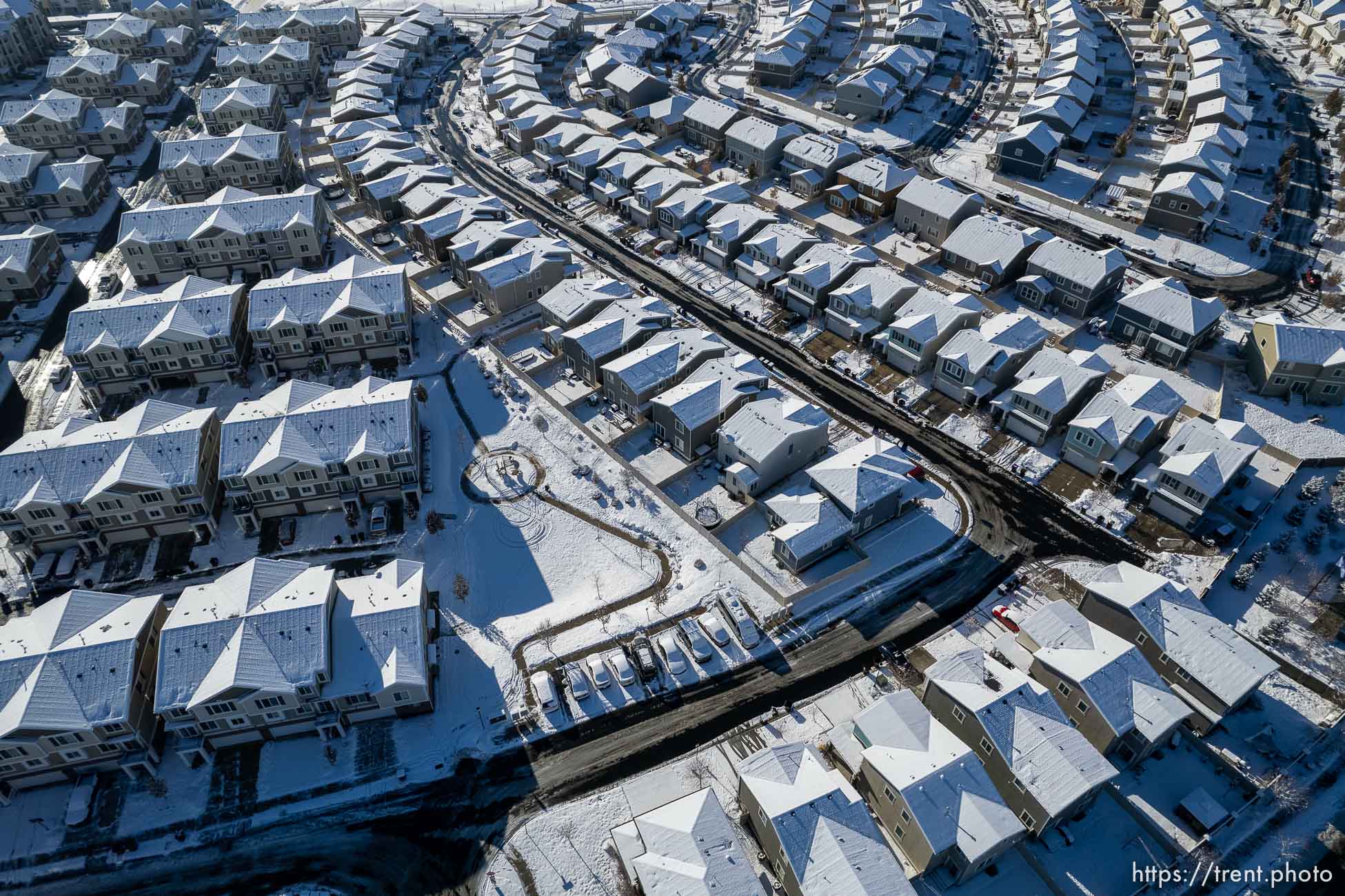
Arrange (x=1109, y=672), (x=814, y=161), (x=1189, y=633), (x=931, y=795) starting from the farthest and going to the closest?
1. (x=814, y=161)
2. (x=1189, y=633)
3. (x=1109, y=672)
4. (x=931, y=795)

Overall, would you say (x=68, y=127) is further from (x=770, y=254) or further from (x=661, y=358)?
(x=770, y=254)

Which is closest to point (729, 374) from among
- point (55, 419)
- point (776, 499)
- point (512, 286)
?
point (776, 499)

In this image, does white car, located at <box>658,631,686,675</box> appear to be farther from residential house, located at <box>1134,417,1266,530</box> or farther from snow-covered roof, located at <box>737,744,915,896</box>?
residential house, located at <box>1134,417,1266,530</box>

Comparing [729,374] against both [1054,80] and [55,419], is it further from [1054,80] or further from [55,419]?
[1054,80]

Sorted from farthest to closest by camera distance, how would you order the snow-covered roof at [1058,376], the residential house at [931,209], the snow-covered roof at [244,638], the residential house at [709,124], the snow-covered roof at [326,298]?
the residential house at [709,124], the residential house at [931,209], the snow-covered roof at [326,298], the snow-covered roof at [1058,376], the snow-covered roof at [244,638]

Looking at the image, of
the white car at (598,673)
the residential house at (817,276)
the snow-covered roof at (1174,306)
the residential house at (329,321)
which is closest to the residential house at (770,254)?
the residential house at (817,276)

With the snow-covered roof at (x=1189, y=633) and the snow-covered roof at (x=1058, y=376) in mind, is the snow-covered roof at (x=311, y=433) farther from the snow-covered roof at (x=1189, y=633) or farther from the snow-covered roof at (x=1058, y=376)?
the snow-covered roof at (x=1058, y=376)

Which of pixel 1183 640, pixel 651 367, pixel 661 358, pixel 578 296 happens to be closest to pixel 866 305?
pixel 661 358
